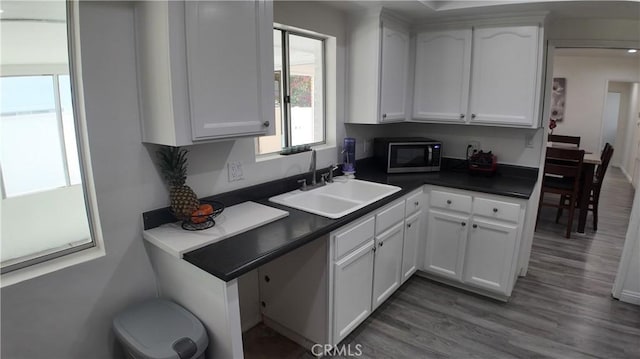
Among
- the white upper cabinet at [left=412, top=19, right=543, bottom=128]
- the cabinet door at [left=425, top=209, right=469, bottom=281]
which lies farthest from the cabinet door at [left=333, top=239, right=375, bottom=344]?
the white upper cabinet at [left=412, top=19, right=543, bottom=128]

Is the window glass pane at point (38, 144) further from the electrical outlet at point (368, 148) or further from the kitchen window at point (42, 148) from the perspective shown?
the electrical outlet at point (368, 148)

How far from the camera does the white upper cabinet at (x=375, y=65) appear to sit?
111 inches

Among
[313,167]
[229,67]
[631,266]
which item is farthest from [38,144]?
[631,266]

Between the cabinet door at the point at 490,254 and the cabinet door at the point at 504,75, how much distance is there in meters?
0.85

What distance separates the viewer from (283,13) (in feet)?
7.68

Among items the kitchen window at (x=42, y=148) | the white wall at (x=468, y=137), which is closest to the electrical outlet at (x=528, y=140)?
the white wall at (x=468, y=137)

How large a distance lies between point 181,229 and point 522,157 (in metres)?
2.81

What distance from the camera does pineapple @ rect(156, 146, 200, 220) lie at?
5.90 ft

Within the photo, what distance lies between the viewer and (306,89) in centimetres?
288

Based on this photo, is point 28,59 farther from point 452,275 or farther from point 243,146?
point 452,275

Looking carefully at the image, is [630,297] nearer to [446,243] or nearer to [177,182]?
[446,243]

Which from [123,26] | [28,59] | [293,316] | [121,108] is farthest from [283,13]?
[293,316]

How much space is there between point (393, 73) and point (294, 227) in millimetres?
1737

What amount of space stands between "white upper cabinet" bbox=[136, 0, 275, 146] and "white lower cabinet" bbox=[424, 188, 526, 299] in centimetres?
175
